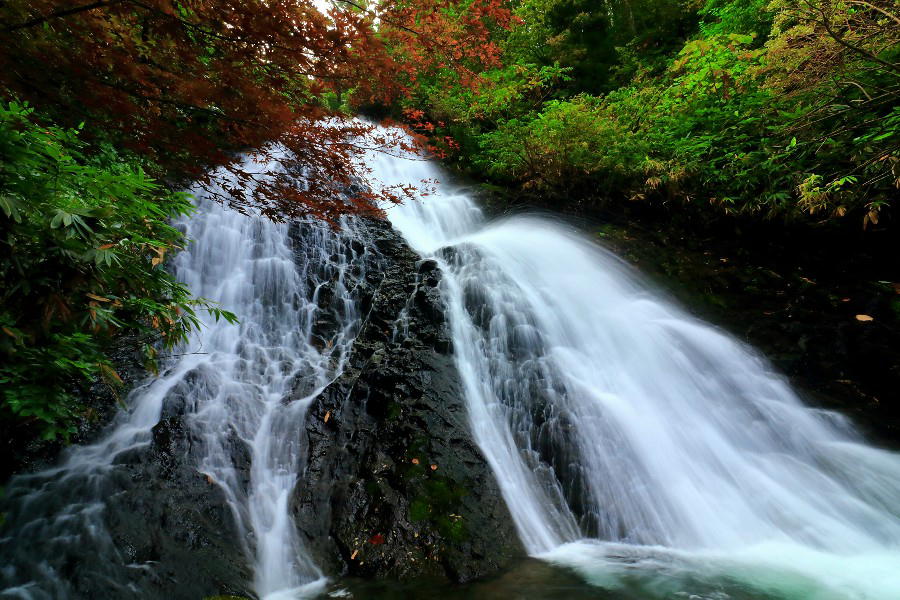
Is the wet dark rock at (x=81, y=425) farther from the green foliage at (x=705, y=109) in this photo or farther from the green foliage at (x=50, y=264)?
the green foliage at (x=705, y=109)

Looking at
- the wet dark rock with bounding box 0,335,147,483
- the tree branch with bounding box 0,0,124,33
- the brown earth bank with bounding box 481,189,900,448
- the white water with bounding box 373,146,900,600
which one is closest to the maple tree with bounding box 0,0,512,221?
the tree branch with bounding box 0,0,124,33

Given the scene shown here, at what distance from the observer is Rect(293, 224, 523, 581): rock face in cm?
364

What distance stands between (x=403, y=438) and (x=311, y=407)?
136 cm

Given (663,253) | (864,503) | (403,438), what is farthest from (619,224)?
(403,438)

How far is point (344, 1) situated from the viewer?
9.91 ft

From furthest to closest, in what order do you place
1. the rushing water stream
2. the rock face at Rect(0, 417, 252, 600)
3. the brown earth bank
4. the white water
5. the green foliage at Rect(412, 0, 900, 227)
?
the green foliage at Rect(412, 0, 900, 227)
the brown earth bank
the white water
the rushing water stream
the rock face at Rect(0, 417, 252, 600)

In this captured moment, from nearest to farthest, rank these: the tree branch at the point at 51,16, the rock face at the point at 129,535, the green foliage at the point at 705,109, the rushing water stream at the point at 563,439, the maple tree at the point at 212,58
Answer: the tree branch at the point at 51,16 → the maple tree at the point at 212,58 → the rock face at the point at 129,535 → the rushing water stream at the point at 563,439 → the green foliage at the point at 705,109

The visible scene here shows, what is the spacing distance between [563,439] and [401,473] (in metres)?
1.99

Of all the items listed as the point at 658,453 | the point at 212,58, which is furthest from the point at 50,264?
the point at 658,453

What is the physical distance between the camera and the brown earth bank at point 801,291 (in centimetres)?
504

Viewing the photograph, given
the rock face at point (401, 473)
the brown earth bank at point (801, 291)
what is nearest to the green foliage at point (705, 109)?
the brown earth bank at point (801, 291)

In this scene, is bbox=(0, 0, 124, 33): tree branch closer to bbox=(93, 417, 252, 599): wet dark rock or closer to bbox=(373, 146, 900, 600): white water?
bbox=(93, 417, 252, 599): wet dark rock

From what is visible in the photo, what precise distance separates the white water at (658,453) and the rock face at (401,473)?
1.04ft

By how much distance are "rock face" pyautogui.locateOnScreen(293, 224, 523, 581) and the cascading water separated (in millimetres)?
296
